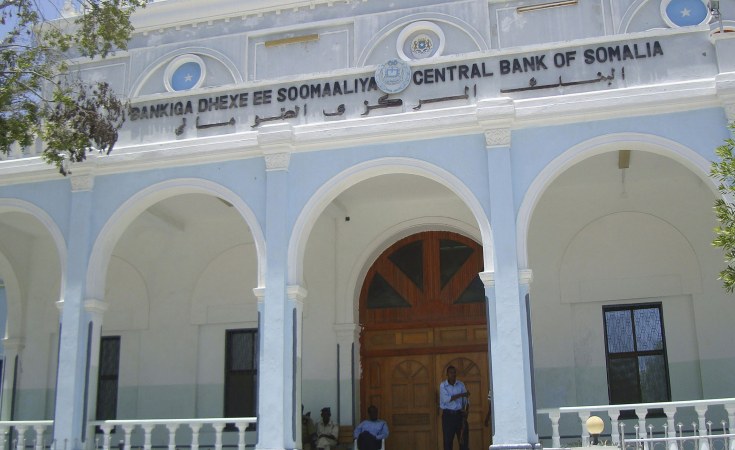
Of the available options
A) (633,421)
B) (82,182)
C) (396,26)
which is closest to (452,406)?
(633,421)

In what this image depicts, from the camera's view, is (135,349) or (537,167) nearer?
(537,167)

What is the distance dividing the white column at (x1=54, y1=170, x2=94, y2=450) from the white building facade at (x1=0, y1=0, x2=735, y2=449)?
0.03 meters

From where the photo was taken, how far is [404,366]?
46.0ft

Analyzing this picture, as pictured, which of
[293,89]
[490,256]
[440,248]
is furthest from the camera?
[440,248]

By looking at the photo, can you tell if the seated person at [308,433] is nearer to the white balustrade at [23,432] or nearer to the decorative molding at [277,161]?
the white balustrade at [23,432]

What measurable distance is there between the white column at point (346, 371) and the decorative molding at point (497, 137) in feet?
13.6

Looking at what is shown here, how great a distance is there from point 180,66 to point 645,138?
22.2 feet

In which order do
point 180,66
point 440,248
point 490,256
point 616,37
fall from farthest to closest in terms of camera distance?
point 440,248, point 180,66, point 616,37, point 490,256

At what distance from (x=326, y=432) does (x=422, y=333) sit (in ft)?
7.32

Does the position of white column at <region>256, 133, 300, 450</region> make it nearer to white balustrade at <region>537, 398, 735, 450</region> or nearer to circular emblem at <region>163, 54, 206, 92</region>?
circular emblem at <region>163, 54, 206, 92</region>

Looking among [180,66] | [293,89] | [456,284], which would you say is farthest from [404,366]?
[180,66]

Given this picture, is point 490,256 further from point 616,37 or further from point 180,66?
point 180,66

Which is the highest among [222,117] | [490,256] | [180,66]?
[180,66]

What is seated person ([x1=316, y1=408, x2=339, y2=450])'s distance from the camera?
42.1ft
